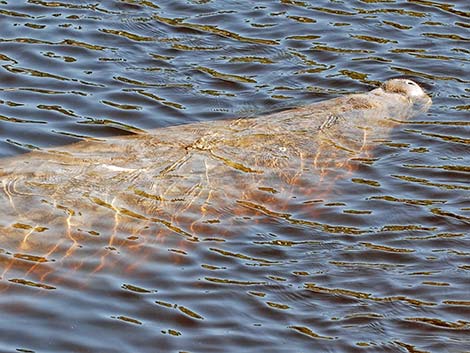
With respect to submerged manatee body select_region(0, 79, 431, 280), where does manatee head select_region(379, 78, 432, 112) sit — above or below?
above

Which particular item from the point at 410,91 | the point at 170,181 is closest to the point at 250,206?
the point at 170,181

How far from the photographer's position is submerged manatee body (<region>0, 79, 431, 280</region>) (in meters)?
7.07

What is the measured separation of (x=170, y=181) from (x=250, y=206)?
1.88 feet

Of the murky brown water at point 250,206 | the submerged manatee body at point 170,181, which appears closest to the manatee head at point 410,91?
the murky brown water at point 250,206

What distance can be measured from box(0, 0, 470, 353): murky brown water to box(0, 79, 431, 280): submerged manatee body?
0.04m

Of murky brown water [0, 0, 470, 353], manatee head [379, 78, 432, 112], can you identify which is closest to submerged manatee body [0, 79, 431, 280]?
murky brown water [0, 0, 470, 353]

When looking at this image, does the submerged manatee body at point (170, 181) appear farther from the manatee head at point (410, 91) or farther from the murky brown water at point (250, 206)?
the manatee head at point (410, 91)

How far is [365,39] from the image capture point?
11094 mm

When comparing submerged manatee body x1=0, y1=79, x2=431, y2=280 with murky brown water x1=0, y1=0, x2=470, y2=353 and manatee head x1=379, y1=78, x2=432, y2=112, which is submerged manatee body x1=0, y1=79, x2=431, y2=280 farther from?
manatee head x1=379, y1=78, x2=432, y2=112

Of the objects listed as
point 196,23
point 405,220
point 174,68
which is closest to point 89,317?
point 405,220

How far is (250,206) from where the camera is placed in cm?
774

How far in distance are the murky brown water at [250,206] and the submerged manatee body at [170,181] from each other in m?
0.04

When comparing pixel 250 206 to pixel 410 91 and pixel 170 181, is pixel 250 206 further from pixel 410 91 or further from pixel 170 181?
pixel 410 91

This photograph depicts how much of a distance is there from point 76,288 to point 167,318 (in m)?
0.63
